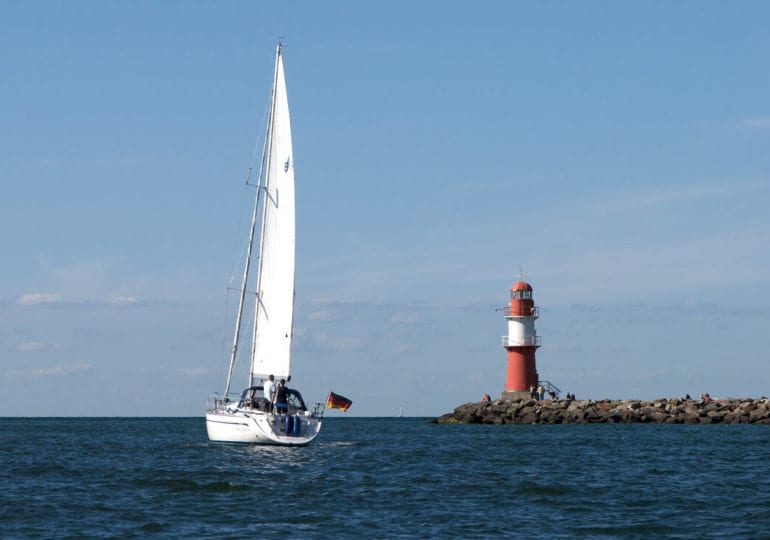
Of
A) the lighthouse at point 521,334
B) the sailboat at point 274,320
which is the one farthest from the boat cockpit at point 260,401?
the lighthouse at point 521,334

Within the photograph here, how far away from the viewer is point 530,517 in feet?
89.4

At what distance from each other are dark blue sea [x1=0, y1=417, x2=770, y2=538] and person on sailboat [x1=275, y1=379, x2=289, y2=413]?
159 cm

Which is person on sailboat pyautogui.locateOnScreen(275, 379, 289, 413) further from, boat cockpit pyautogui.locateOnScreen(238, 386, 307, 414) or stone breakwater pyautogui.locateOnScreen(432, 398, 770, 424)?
stone breakwater pyautogui.locateOnScreen(432, 398, 770, 424)

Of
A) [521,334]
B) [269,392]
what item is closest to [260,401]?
[269,392]

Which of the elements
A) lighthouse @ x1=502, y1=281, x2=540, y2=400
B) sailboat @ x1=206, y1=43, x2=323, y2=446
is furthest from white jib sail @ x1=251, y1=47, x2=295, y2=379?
lighthouse @ x1=502, y1=281, x2=540, y2=400

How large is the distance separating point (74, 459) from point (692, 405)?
52449 millimetres

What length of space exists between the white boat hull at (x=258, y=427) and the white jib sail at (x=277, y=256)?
2.10 m

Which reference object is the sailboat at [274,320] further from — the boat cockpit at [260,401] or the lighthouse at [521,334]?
the lighthouse at [521,334]

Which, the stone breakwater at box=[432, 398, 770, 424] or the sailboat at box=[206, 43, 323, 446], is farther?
the stone breakwater at box=[432, 398, 770, 424]

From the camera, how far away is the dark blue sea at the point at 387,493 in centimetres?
2533

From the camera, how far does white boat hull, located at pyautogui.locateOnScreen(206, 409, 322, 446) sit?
44.1m

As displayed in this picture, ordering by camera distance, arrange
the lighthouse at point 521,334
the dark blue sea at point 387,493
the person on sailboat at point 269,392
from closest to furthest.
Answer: the dark blue sea at point 387,493
the person on sailboat at point 269,392
the lighthouse at point 521,334

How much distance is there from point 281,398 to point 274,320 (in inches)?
137

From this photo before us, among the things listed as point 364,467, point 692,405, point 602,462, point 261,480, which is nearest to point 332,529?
point 261,480
